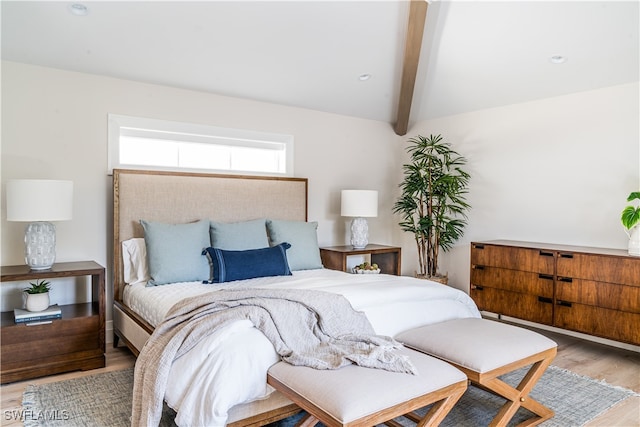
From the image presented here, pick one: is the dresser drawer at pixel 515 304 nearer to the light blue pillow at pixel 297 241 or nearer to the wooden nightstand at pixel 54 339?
the light blue pillow at pixel 297 241

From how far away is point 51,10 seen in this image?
289 cm

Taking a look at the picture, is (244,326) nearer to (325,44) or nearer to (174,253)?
(174,253)

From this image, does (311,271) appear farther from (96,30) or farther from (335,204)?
(96,30)

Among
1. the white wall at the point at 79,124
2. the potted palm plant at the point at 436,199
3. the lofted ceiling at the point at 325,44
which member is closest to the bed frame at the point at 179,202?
the white wall at the point at 79,124

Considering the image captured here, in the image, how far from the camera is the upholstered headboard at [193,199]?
11.8 feet

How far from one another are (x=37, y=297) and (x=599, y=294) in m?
4.10

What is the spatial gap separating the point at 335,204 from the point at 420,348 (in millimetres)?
2928

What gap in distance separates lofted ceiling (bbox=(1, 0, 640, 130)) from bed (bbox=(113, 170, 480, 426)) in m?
0.95

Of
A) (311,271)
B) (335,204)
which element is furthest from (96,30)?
(335,204)

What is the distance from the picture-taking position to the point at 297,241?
401cm

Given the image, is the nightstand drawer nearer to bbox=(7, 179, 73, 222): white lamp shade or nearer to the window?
bbox=(7, 179, 73, 222): white lamp shade

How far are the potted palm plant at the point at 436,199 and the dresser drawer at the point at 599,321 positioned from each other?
134cm

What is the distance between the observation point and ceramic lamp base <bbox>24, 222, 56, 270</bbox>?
3.01 meters

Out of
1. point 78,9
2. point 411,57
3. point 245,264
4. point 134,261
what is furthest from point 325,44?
point 134,261
